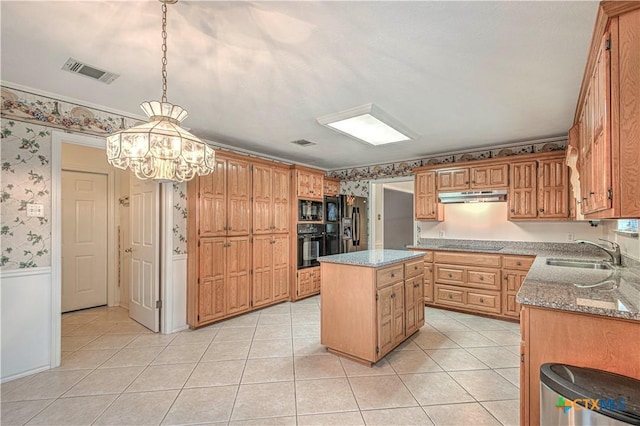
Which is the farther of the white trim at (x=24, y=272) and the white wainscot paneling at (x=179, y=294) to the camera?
the white wainscot paneling at (x=179, y=294)

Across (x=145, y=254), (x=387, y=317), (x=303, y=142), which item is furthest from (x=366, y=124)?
(x=145, y=254)

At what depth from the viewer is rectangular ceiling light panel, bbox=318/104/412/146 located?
288 cm

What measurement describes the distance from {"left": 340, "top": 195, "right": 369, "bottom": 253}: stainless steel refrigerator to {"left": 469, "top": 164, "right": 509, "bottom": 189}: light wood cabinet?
80.2 inches

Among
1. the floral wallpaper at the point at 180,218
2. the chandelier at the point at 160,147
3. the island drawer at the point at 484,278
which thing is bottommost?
the island drawer at the point at 484,278

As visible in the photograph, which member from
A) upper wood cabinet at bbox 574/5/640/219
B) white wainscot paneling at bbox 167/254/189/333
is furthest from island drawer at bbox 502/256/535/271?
white wainscot paneling at bbox 167/254/189/333

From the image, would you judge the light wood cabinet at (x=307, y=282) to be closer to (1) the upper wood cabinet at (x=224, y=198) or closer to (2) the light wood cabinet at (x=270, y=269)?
(2) the light wood cabinet at (x=270, y=269)

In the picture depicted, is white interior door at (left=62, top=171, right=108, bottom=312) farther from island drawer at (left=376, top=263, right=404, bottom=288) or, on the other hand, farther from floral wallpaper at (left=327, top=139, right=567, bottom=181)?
island drawer at (left=376, top=263, right=404, bottom=288)

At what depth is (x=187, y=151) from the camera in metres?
1.71

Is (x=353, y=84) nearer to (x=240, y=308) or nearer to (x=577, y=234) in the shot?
(x=240, y=308)

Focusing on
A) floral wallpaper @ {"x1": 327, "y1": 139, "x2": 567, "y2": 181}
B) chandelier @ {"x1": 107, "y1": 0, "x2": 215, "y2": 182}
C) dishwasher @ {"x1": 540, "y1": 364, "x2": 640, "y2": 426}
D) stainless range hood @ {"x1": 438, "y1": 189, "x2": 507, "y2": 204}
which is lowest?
dishwasher @ {"x1": 540, "y1": 364, "x2": 640, "y2": 426}

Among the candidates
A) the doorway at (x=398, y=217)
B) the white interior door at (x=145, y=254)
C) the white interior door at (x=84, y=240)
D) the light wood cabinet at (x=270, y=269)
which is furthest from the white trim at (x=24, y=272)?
the doorway at (x=398, y=217)

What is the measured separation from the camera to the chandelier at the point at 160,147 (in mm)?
1599

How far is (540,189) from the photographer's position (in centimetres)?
388

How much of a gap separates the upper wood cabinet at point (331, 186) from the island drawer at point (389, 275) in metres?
2.89
